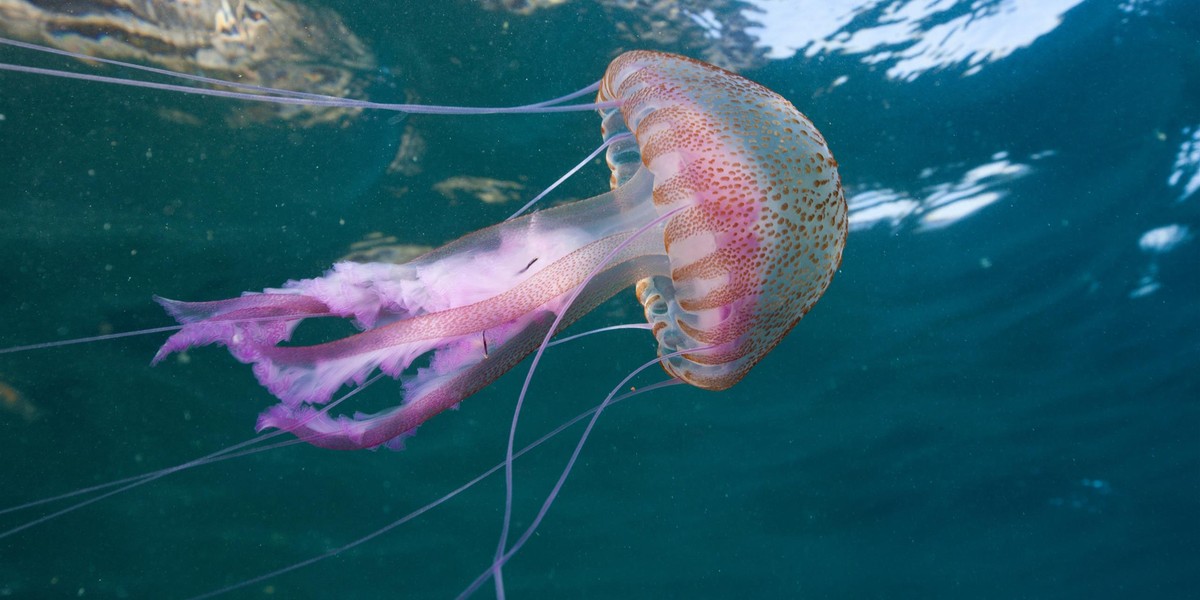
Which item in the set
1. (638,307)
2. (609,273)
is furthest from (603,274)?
(638,307)

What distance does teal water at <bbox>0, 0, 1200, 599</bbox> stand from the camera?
4.67 m

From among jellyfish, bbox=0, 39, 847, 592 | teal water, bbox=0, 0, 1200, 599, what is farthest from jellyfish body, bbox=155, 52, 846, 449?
teal water, bbox=0, 0, 1200, 599

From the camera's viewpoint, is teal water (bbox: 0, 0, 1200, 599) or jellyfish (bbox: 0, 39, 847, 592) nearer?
jellyfish (bbox: 0, 39, 847, 592)

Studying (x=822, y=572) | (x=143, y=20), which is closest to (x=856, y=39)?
(x=143, y=20)

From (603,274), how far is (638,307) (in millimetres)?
5592

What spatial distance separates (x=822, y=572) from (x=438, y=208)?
21630 millimetres

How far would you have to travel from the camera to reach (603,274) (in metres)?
2.44

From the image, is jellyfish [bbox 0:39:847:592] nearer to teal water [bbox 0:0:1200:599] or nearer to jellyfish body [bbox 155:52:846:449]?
jellyfish body [bbox 155:52:846:449]

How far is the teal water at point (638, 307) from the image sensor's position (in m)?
4.67

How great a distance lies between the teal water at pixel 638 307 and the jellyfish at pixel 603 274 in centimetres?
236

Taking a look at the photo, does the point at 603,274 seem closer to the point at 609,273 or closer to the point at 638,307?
the point at 609,273

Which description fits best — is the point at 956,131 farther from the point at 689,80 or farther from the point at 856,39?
the point at 689,80

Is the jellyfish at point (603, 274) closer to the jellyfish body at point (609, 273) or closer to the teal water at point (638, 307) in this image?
the jellyfish body at point (609, 273)

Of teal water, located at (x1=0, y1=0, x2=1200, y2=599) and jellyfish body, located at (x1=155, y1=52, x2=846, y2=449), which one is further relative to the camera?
teal water, located at (x1=0, y1=0, x2=1200, y2=599)
